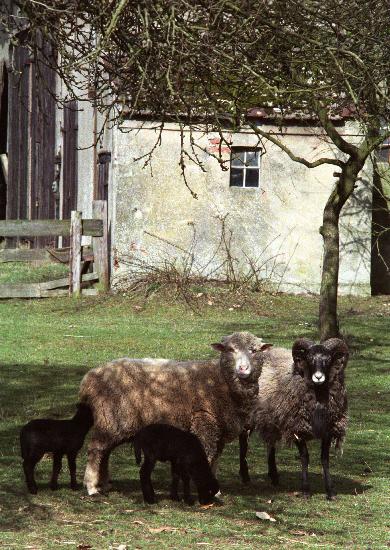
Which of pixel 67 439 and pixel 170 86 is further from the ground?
pixel 170 86

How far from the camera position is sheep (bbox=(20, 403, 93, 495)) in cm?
861

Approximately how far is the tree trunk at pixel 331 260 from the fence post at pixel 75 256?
6.86 meters

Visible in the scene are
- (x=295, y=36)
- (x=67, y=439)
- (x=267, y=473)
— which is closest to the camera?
(x=295, y=36)

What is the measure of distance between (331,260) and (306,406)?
9.50 metres

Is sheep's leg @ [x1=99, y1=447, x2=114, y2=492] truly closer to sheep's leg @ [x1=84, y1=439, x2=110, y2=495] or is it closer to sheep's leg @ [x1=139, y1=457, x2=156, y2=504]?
sheep's leg @ [x1=84, y1=439, x2=110, y2=495]

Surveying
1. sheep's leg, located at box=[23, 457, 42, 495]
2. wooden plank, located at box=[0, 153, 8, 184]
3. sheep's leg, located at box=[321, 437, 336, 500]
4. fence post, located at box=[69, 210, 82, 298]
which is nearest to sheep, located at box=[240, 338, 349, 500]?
sheep's leg, located at box=[321, 437, 336, 500]

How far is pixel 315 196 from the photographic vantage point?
25.0 metres

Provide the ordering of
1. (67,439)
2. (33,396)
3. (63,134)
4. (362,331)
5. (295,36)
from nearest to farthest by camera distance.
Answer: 1. (295,36)
2. (67,439)
3. (33,396)
4. (362,331)
5. (63,134)

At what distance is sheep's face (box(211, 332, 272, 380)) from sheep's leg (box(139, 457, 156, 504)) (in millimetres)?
1050

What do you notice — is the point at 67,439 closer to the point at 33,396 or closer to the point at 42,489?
the point at 42,489

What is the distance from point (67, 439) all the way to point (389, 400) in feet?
22.3

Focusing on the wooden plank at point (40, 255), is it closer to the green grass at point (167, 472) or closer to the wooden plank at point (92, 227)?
the wooden plank at point (92, 227)

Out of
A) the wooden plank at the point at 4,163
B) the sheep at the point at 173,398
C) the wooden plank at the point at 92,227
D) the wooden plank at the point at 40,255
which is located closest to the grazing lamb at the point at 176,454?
the sheep at the point at 173,398

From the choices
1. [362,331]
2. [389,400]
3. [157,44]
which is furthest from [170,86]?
[362,331]
